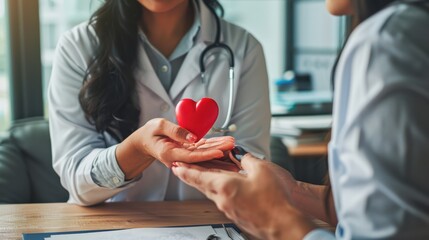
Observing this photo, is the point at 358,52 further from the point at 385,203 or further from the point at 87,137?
the point at 87,137

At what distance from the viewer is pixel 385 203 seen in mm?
796

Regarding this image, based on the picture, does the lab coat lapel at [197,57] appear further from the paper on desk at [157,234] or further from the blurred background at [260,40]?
the blurred background at [260,40]

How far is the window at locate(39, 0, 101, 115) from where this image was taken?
2.75 m

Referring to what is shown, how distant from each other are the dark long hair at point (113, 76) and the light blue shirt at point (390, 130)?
101 centimetres

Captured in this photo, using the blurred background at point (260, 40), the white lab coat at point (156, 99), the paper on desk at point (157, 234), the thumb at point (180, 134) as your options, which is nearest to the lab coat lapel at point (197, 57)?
the white lab coat at point (156, 99)

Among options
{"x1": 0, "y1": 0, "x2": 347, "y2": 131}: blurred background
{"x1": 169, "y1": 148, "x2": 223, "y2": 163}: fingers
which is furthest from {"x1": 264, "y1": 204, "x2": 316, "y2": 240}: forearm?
{"x1": 0, "y1": 0, "x2": 347, "y2": 131}: blurred background

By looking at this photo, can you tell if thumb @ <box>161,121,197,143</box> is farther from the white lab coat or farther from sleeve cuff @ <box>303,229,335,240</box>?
sleeve cuff @ <box>303,229,335,240</box>

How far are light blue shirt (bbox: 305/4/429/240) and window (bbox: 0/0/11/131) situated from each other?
2162 mm

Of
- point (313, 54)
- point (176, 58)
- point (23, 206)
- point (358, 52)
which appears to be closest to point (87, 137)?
point (23, 206)

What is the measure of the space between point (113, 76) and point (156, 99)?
143mm

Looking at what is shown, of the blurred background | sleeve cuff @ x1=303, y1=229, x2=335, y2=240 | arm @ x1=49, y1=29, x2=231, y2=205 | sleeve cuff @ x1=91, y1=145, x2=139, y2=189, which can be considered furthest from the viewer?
the blurred background

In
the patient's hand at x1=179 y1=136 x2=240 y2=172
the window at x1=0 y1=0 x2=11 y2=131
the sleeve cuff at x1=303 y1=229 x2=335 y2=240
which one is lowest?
the window at x1=0 y1=0 x2=11 y2=131

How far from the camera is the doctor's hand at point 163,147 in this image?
4.49 feet

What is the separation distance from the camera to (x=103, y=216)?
1559 mm
